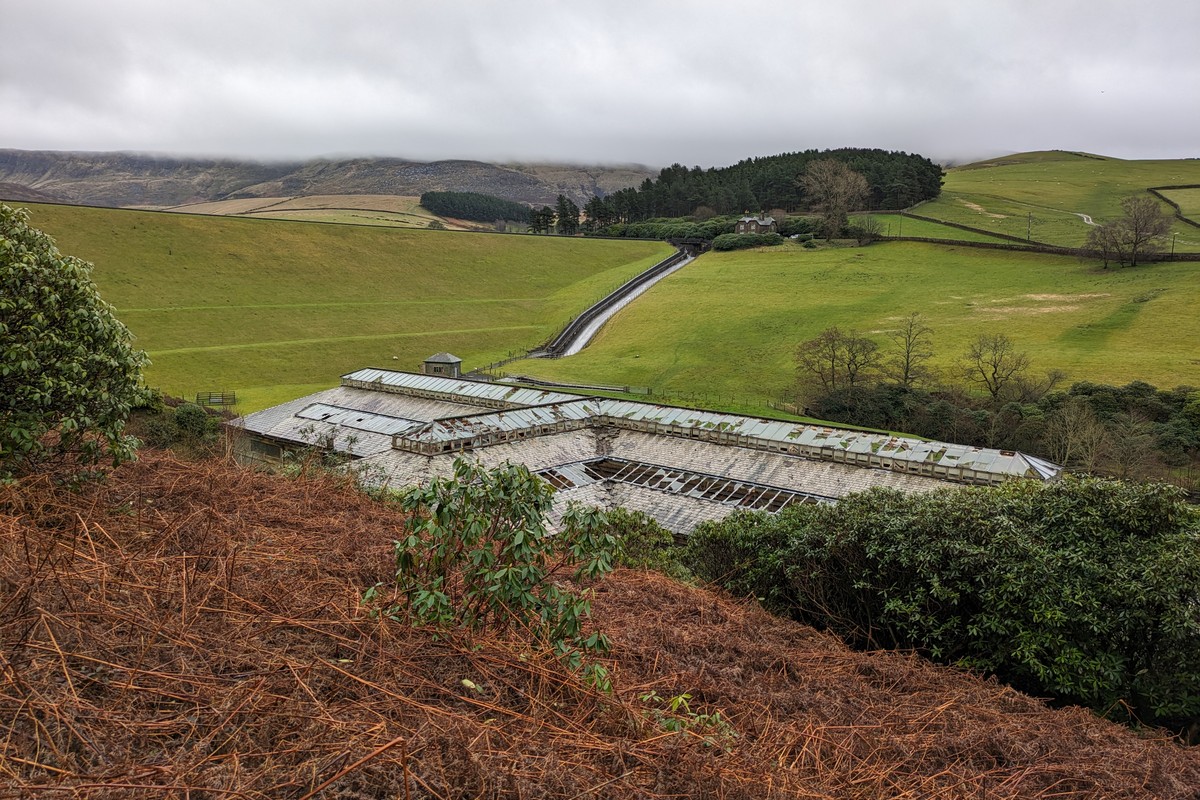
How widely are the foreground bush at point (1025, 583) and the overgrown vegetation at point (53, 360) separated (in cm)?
1069

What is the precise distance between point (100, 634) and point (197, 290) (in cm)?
6421

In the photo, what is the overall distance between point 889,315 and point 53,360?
59168 millimetres

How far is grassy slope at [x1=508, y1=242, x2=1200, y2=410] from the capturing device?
150 ft

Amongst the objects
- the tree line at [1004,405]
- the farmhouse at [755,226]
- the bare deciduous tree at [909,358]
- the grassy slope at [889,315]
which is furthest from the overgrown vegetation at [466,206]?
the tree line at [1004,405]

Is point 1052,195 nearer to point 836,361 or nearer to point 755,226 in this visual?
point 755,226

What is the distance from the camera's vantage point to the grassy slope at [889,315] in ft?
150

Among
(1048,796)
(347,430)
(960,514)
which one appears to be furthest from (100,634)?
(347,430)

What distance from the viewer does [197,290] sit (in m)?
59.8

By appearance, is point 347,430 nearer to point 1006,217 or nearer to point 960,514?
point 960,514

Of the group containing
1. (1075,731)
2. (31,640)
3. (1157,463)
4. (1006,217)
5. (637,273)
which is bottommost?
(1157,463)

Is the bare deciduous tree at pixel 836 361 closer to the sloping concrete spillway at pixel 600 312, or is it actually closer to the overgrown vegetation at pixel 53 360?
the sloping concrete spillway at pixel 600 312

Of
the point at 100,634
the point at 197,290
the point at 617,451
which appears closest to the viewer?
the point at 100,634

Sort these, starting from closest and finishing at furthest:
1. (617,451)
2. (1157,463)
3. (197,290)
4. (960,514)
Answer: (960,514) < (617,451) < (1157,463) < (197,290)

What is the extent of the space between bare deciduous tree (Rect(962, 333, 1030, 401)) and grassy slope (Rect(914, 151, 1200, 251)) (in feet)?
138
